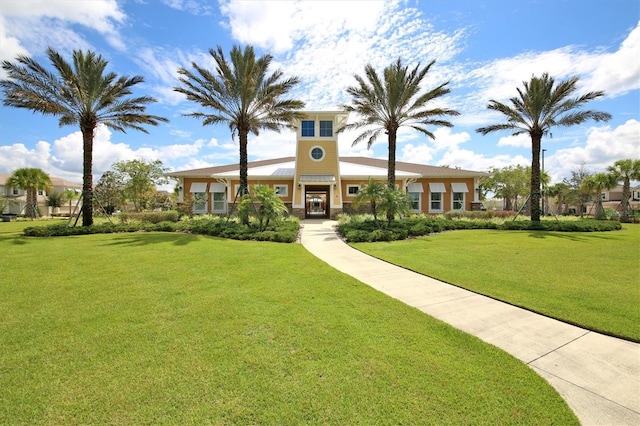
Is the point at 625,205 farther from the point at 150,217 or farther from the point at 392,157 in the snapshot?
the point at 150,217

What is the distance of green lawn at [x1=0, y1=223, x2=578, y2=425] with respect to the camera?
2.67 meters

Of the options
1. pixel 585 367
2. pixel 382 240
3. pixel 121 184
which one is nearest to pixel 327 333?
pixel 585 367

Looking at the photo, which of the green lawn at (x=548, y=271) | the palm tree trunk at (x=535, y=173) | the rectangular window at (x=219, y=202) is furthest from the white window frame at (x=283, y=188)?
the palm tree trunk at (x=535, y=173)

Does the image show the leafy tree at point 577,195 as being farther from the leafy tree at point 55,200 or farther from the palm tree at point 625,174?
the leafy tree at point 55,200

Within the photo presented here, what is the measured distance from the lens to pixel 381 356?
11.6ft

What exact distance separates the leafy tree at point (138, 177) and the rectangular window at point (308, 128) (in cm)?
1674

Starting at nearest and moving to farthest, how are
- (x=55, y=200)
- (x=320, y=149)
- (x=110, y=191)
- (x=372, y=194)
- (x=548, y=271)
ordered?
(x=548, y=271) → (x=372, y=194) → (x=320, y=149) → (x=110, y=191) → (x=55, y=200)

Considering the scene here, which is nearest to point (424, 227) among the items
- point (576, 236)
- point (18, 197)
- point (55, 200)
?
point (576, 236)

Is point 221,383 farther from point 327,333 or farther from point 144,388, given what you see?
point 327,333

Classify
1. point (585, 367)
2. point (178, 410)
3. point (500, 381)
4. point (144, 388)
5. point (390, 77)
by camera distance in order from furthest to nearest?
point (390, 77) → point (585, 367) → point (500, 381) → point (144, 388) → point (178, 410)

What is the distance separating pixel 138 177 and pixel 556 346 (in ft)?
117

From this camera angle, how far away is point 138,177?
31.8 meters

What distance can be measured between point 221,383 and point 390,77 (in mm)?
17985

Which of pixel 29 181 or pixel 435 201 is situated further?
pixel 29 181
